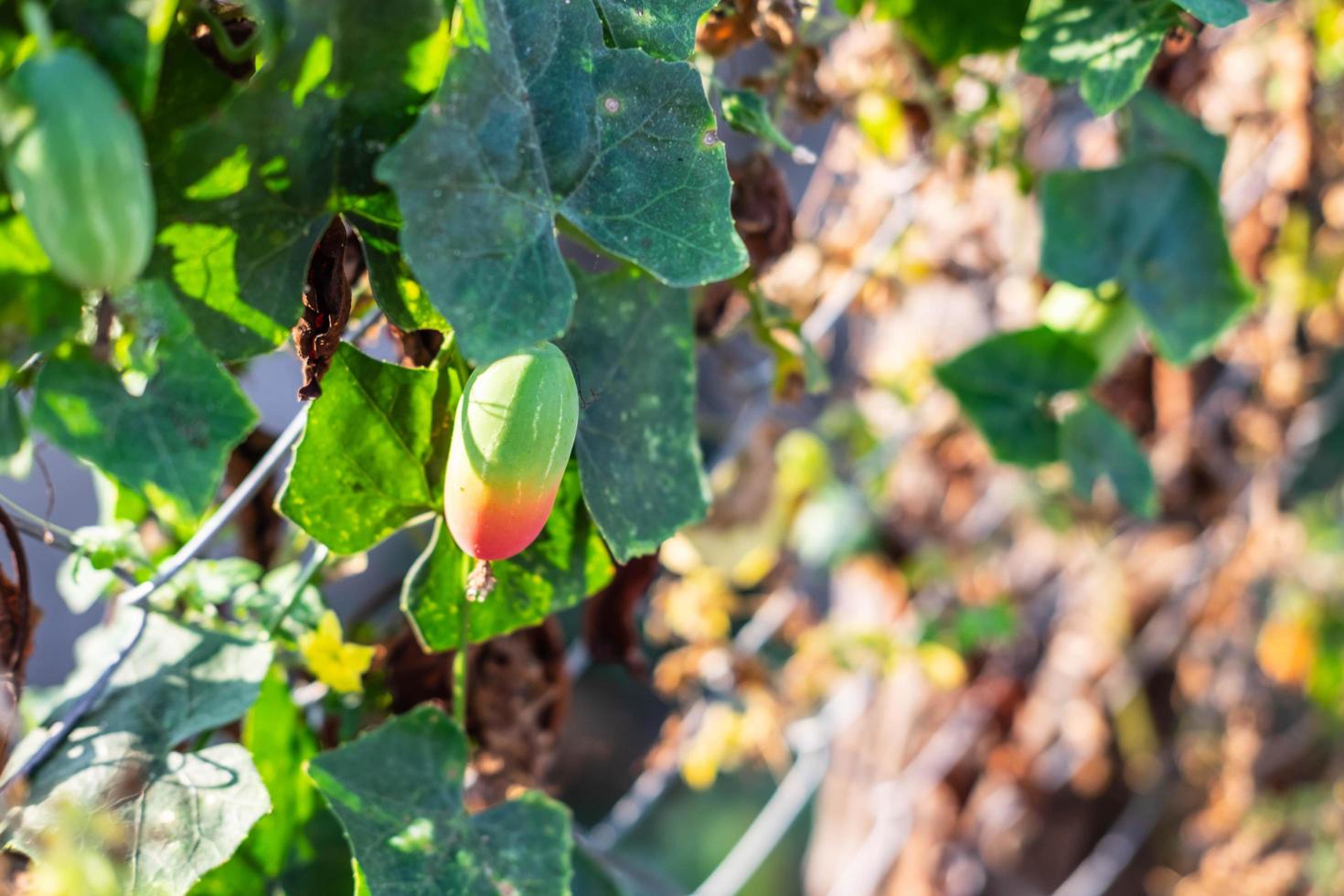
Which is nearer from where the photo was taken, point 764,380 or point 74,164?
point 74,164

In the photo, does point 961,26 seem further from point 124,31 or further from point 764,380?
point 124,31

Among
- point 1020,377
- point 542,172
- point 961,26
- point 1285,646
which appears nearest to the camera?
point 542,172

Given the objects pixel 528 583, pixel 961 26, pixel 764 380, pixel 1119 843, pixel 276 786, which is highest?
pixel 961 26

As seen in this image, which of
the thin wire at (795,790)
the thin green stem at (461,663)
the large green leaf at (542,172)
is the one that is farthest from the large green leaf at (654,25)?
the thin wire at (795,790)

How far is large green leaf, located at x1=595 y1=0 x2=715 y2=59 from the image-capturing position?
0.43 meters

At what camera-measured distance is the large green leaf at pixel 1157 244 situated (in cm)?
75

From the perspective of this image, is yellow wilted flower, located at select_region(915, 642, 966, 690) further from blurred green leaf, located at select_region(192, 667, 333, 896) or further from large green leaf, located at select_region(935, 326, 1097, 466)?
blurred green leaf, located at select_region(192, 667, 333, 896)

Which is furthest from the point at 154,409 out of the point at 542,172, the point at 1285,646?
the point at 1285,646

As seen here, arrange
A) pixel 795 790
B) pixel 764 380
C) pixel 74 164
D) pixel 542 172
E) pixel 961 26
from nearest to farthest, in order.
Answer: pixel 74 164
pixel 542 172
pixel 961 26
pixel 764 380
pixel 795 790

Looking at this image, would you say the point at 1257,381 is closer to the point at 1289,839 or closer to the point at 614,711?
the point at 1289,839

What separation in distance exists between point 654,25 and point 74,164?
23cm

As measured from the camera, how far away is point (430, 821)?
0.49 meters

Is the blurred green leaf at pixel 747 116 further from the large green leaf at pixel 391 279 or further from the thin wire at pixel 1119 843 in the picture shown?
the thin wire at pixel 1119 843

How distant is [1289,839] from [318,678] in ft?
4.72
